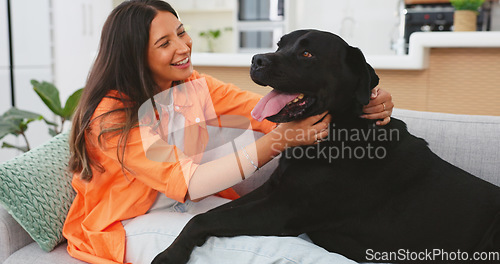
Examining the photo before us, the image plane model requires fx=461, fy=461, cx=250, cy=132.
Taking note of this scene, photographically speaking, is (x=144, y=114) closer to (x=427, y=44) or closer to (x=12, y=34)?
(x=427, y=44)

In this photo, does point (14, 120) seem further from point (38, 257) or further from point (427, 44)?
point (427, 44)

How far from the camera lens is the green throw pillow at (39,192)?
1322mm

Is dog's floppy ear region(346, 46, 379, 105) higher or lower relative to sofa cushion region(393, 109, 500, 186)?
higher

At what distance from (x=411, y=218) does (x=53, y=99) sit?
209 cm

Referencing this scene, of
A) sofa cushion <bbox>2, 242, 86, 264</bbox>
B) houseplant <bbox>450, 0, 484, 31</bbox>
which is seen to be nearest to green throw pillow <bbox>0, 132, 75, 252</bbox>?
sofa cushion <bbox>2, 242, 86, 264</bbox>

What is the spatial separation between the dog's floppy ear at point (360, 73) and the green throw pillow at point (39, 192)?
37.6 inches

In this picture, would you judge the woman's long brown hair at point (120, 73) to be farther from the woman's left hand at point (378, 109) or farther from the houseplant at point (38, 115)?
the houseplant at point (38, 115)

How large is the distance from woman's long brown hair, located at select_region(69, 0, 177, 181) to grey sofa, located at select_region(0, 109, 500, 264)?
0.26m

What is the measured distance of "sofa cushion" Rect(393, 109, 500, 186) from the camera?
1.46 metres

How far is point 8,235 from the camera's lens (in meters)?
1.38

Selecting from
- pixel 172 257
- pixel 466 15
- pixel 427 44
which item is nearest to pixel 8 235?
pixel 172 257

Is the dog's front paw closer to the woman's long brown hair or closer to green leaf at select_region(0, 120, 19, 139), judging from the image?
the woman's long brown hair

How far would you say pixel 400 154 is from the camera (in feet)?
4.11

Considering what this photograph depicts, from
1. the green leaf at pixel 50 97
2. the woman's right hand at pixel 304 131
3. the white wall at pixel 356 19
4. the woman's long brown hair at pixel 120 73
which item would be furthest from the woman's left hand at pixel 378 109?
the white wall at pixel 356 19
